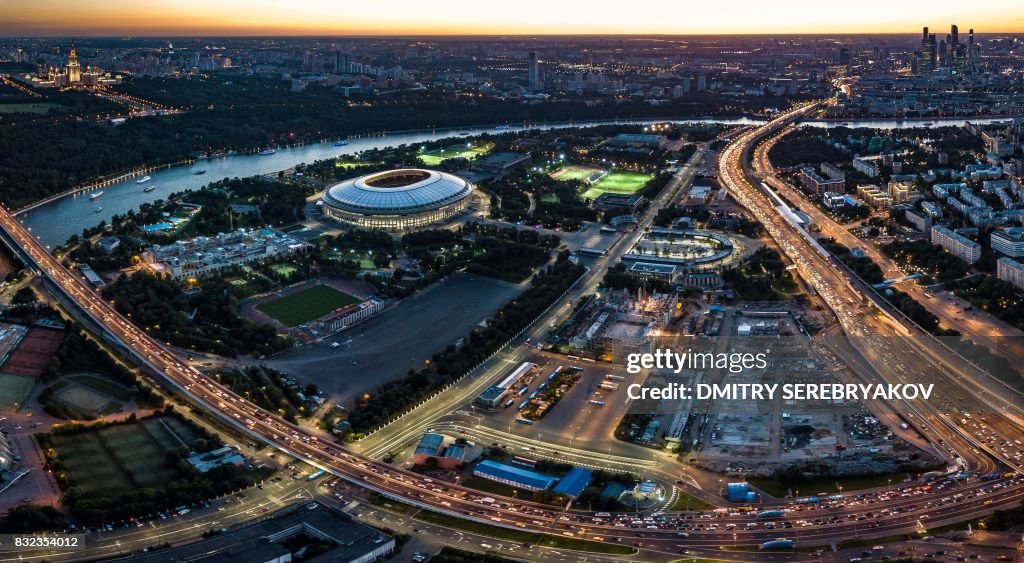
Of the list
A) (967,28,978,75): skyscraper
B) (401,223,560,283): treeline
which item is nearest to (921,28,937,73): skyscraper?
(967,28,978,75): skyscraper

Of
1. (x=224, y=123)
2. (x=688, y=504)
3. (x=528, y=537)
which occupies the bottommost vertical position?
(x=528, y=537)

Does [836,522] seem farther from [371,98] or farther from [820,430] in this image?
[371,98]

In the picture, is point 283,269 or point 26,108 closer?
point 283,269

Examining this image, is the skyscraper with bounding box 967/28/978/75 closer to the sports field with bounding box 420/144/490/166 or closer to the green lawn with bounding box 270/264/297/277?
the sports field with bounding box 420/144/490/166

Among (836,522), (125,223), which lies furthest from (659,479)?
(125,223)

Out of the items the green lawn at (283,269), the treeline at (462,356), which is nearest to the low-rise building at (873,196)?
the treeline at (462,356)

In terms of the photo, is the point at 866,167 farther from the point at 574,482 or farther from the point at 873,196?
the point at 574,482

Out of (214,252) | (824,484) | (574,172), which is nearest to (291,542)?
(824,484)
